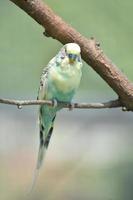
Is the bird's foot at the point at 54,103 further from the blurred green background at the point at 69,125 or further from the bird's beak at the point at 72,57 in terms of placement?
the blurred green background at the point at 69,125

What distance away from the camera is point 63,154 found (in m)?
2.37

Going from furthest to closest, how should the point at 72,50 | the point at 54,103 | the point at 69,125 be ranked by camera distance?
1. the point at 69,125
2. the point at 54,103
3. the point at 72,50

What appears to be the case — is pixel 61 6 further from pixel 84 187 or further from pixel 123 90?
pixel 123 90

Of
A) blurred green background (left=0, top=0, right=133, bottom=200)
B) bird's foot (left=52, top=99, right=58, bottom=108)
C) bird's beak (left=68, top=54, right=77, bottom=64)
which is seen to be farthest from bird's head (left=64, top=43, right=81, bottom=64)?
blurred green background (left=0, top=0, right=133, bottom=200)

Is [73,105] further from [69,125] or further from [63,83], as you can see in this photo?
[69,125]

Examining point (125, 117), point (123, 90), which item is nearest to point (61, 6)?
point (125, 117)

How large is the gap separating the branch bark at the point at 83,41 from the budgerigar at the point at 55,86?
0.02 m

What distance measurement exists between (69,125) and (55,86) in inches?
49.1

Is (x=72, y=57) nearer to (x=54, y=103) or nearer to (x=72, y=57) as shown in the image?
(x=72, y=57)

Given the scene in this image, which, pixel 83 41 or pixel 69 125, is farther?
pixel 69 125

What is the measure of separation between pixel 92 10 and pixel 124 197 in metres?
0.69

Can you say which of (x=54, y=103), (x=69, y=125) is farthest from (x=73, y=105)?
(x=69, y=125)

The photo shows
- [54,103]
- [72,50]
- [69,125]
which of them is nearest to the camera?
[72,50]

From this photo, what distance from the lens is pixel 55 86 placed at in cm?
113
